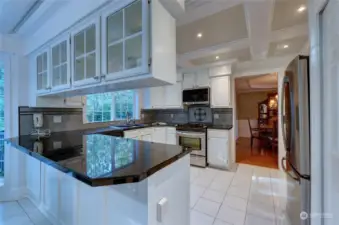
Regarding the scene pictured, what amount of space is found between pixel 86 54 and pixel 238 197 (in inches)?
108

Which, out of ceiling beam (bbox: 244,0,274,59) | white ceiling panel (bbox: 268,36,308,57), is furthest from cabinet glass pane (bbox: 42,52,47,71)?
white ceiling panel (bbox: 268,36,308,57)

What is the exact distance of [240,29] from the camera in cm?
236

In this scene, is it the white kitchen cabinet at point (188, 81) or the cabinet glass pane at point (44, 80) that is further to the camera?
the white kitchen cabinet at point (188, 81)

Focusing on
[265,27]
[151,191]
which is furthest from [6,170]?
[265,27]

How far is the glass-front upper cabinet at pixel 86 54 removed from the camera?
1.54m

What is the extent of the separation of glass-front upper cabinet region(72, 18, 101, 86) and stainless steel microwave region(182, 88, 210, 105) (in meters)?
2.99

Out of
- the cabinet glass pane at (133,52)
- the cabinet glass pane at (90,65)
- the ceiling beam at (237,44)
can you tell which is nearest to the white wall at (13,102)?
the cabinet glass pane at (90,65)

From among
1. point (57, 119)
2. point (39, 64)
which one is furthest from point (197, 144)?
point (39, 64)

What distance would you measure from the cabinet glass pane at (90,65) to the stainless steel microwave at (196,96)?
300 centimetres

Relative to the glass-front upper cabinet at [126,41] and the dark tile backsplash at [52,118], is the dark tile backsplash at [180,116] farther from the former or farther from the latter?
the glass-front upper cabinet at [126,41]

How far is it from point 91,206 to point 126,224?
38 cm

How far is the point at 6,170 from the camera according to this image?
2.59 metres

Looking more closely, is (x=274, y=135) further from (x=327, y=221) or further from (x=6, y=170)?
(x=6, y=170)

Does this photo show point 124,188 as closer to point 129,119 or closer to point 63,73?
point 63,73
